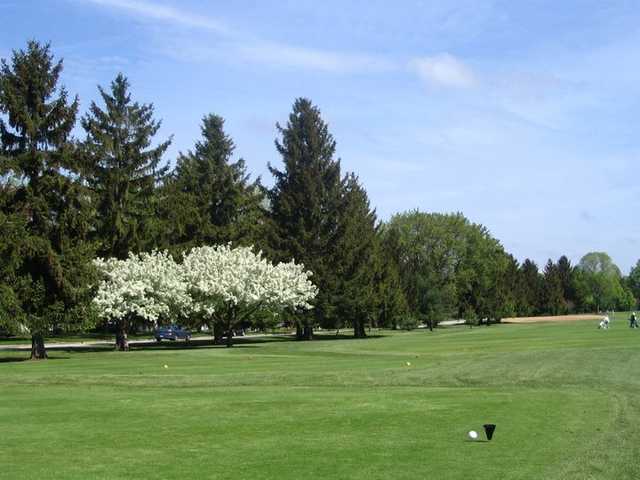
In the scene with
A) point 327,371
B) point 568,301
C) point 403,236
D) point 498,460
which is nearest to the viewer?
point 498,460

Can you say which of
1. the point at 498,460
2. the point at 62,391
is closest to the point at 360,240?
the point at 62,391

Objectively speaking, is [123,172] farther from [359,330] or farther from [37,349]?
[359,330]

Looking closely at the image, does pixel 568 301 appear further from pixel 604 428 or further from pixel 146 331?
pixel 604 428

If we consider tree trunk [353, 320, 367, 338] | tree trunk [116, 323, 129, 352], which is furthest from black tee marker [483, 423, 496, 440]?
tree trunk [353, 320, 367, 338]

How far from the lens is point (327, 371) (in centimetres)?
3139

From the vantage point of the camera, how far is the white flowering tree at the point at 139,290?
53469 millimetres

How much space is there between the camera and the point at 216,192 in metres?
72.4

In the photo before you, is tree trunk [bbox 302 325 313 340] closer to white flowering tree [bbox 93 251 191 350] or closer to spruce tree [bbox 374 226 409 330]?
spruce tree [bbox 374 226 409 330]

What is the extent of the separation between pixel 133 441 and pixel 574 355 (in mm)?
28603

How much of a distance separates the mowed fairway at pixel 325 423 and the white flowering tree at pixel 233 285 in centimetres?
2696

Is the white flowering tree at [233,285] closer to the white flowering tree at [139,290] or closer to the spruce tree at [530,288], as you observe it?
the white flowering tree at [139,290]

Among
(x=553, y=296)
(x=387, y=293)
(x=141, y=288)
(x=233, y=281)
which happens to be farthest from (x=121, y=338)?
(x=553, y=296)

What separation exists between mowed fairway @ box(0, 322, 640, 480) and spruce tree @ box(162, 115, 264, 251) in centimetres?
3945

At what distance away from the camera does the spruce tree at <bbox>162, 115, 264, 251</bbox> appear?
7025 cm
